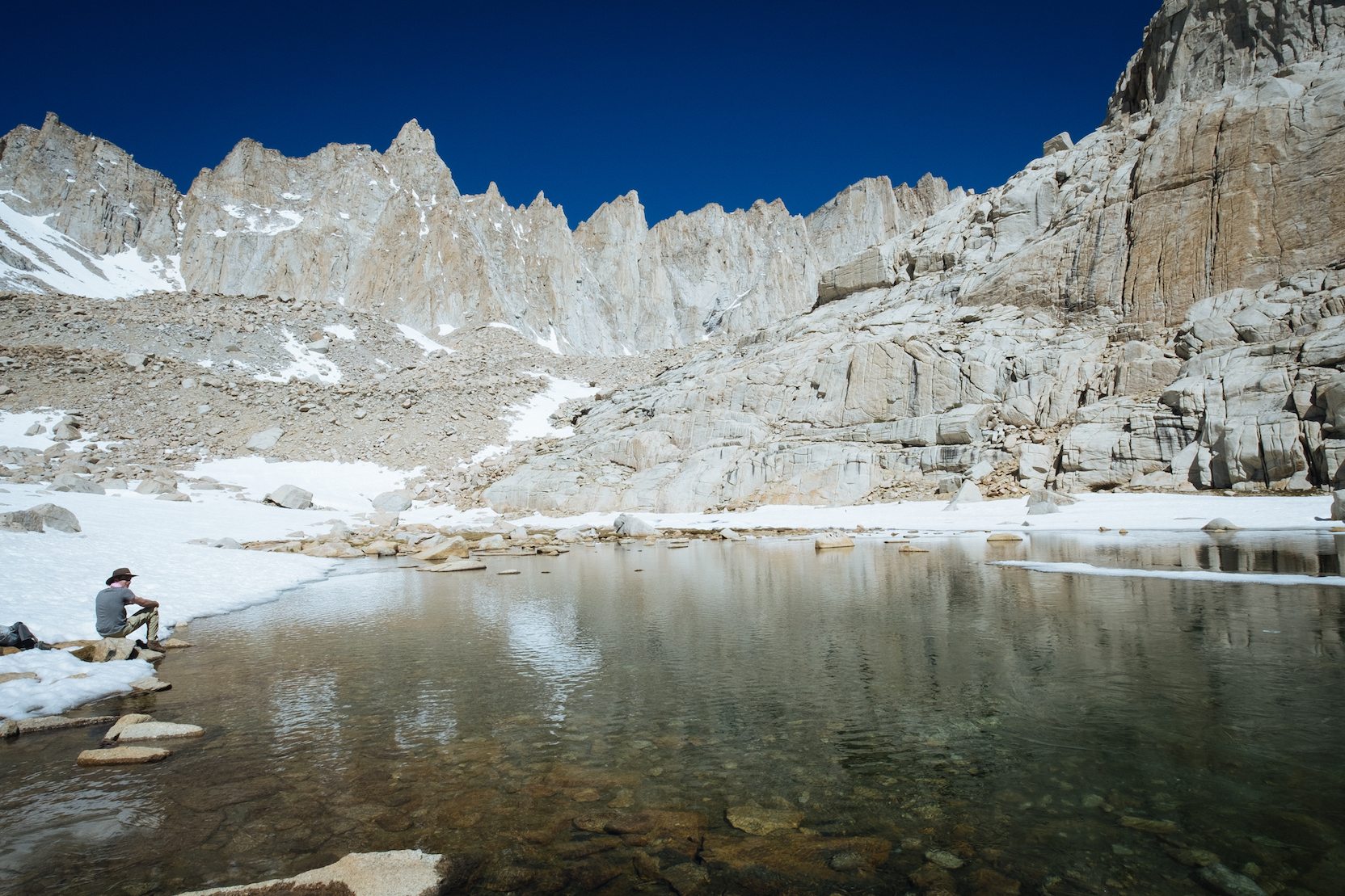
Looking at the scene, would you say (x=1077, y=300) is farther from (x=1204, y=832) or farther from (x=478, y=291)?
(x=478, y=291)

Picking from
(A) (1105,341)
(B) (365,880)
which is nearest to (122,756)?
(B) (365,880)

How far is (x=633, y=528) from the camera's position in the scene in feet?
108

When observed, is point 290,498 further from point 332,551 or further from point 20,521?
point 20,521

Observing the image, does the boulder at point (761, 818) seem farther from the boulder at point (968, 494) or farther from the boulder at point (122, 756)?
the boulder at point (968, 494)

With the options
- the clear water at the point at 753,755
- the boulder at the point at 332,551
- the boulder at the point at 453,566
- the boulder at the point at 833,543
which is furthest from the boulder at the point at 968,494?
the boulder at the point at 332,551

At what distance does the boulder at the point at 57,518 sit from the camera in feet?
59.5

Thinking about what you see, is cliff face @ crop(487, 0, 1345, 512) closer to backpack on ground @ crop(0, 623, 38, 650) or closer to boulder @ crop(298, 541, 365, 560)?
boulder @ crop(298, 541, 365, 560)

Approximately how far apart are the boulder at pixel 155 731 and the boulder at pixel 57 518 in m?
16.6

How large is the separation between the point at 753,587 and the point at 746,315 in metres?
112

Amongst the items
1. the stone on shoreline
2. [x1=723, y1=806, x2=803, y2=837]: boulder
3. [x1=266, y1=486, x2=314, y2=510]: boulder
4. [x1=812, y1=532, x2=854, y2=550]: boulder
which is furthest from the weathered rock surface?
[x1=266, y1=486, x2=314, y2=510]: boulder

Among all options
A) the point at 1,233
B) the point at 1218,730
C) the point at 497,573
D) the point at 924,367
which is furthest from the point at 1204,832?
the point at 1,233

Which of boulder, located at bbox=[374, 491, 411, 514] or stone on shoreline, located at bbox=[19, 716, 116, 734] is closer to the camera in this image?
stone on shoreline, located at bbox=[19, 716, 116, 734]

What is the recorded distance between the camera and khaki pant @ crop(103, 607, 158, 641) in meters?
10.3

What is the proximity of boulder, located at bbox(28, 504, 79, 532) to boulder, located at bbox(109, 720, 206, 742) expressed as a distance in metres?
16.6
